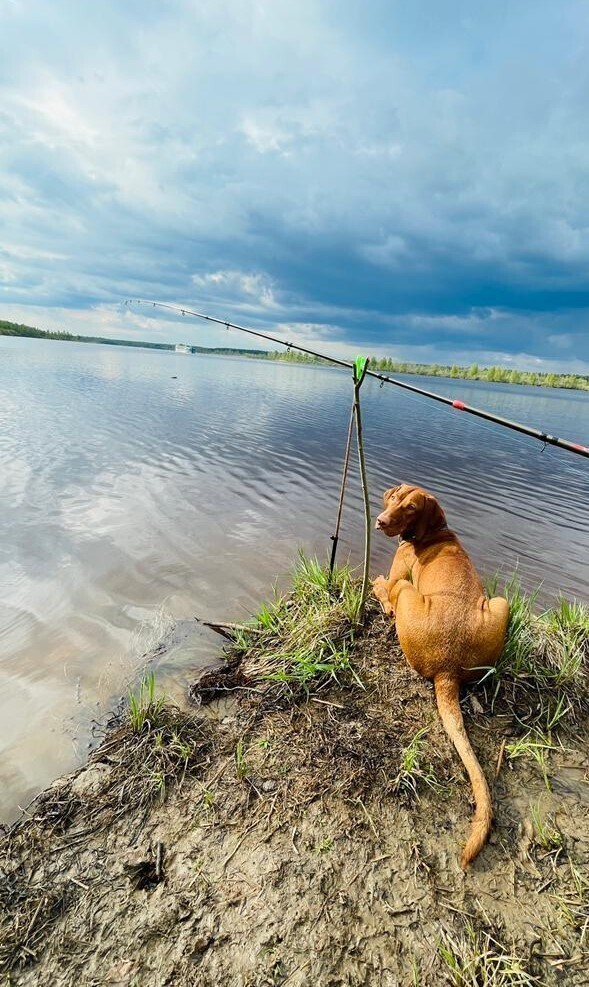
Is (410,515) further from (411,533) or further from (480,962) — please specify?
(480,962)

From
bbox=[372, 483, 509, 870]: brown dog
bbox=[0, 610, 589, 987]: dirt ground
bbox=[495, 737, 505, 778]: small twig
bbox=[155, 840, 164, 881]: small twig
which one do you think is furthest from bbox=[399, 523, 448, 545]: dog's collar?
bbox=[155, 840, 164, 881]: small twig

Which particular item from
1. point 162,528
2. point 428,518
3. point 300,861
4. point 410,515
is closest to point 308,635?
point 410,515

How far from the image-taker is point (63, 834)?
2.40m

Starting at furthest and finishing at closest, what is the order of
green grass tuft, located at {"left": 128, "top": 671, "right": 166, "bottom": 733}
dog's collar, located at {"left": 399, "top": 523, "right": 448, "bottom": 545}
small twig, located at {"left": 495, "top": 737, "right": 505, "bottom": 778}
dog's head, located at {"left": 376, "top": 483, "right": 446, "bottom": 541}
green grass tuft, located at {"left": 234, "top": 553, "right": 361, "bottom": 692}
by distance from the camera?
dog's collar, located at {"left": 399, "top": 523, "right": 448, "bottom": 545}
dog's head, located at {"left": 376, "top": 483, "right": 446, "bottom": 541}
green grass tuft, located at {"left": 234, "top": 553, "right": 361, "bottom": 692}
green grass tuft, located at {"left": 128, "top": 671, "right": 166, "bottom": 733}
small twig, located at {"left": 495, "top": 737, "right": 505, "bottom": 778}

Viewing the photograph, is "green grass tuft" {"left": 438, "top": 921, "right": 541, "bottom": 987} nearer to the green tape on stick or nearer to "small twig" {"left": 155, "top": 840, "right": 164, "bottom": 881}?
"small twig" {"left": 155, "top": 840, "right": 164, "bottom": 881}

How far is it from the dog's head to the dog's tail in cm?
130

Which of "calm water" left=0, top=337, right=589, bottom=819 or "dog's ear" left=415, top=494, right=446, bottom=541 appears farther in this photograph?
"calm water" left=0, top=337, right=589, bottom=819

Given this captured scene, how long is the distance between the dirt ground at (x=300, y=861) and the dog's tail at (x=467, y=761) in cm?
12

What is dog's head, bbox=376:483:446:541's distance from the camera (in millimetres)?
3748

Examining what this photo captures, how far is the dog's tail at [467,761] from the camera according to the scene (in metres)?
2.29

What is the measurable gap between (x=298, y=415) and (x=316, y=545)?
17386mm

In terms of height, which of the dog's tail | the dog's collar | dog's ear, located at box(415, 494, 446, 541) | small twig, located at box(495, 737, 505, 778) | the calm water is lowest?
the calm water

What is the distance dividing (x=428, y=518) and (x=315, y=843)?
261 cm

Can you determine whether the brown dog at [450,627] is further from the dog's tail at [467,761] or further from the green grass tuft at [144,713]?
the green grass tuft at [144,713]
